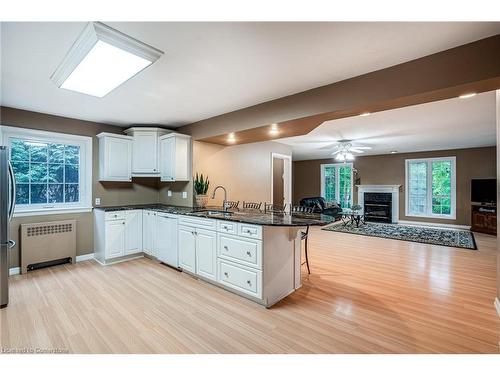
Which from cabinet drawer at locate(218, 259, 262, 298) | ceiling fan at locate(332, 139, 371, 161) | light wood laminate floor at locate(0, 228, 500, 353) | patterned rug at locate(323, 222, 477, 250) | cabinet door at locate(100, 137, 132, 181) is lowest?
light wood laminate floor at locate(0, 228, 500, 353)

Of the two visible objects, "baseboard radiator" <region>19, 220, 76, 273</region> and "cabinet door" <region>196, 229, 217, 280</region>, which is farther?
"baseboard radiator" <region>19, 220, 76, 273</region>

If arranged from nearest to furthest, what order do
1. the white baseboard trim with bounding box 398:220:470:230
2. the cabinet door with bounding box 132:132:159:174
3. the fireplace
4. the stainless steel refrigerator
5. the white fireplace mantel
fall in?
1. the stainless steel refrigerator
2. the cabinet door with bounding box 132:132:159:174
3. the white baseboard trim with bounding box 398:220:470:230
4. the white fireplace mantel
5. the fireplace

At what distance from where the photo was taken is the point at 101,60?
1.98 meters

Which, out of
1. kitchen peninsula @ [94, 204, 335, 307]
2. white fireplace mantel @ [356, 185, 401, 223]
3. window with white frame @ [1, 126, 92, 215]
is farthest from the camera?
white fireplace mantel @ [356, 185, 401, 223]

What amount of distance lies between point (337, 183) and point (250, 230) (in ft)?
25.6

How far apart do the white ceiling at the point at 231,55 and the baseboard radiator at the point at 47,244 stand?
181 centimetres

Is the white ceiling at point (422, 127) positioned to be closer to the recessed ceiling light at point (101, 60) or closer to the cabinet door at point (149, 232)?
the recessed ceiling light at point (101, 60)

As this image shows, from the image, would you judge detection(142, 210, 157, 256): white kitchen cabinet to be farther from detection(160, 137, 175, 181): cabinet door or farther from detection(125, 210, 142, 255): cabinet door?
detection(160, 137, 175, 181): cabinet door

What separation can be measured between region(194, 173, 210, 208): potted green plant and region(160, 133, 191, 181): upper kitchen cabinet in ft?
0.59

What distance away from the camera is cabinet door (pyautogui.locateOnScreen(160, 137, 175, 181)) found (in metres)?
4.13

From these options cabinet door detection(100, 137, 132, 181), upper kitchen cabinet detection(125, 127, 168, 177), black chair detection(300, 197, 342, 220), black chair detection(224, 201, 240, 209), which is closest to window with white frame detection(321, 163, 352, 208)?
black chair detection(300, 197, 342, 220)

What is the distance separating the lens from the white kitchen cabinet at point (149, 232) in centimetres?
403

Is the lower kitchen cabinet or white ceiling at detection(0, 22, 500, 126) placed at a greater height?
white ceiling at detection(0, 22, 500, 126)

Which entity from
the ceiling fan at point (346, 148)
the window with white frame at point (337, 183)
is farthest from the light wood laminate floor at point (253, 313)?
the window with white frame at point (337, 183)
